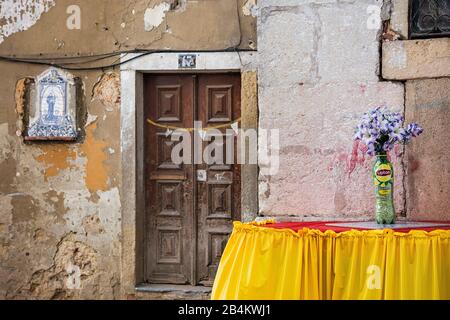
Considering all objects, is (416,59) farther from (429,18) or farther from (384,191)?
(384,191)

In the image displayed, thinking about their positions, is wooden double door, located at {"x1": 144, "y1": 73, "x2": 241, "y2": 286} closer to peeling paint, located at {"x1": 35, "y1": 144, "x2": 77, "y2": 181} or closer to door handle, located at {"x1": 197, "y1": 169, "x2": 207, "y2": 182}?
door handle, located at {"x1": 197, "y1": 169, "x2": 207, "y2": 182}

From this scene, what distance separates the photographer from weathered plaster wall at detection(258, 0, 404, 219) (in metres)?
4.80

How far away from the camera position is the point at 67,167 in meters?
5.58

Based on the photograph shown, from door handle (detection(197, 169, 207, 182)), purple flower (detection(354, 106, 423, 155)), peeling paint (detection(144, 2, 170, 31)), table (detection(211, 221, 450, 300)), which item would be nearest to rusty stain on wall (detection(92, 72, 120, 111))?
peeling paint (detection(144, 2, 170, 31))

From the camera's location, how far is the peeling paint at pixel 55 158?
18.3ft

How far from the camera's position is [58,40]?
557cm

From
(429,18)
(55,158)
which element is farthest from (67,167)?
(429,18)

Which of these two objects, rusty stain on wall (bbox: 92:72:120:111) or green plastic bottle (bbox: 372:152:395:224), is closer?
green plastic bottle (bbox: 372:152:395:224)

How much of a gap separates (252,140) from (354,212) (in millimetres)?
1017

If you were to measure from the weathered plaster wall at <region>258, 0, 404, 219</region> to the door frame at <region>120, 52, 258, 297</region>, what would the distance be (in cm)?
39

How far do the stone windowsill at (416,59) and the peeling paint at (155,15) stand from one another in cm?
177

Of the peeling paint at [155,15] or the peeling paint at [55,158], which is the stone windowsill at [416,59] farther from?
the peeling paint at [55,158]

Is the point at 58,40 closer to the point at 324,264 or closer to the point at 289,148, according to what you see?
A: the point at 289,148
